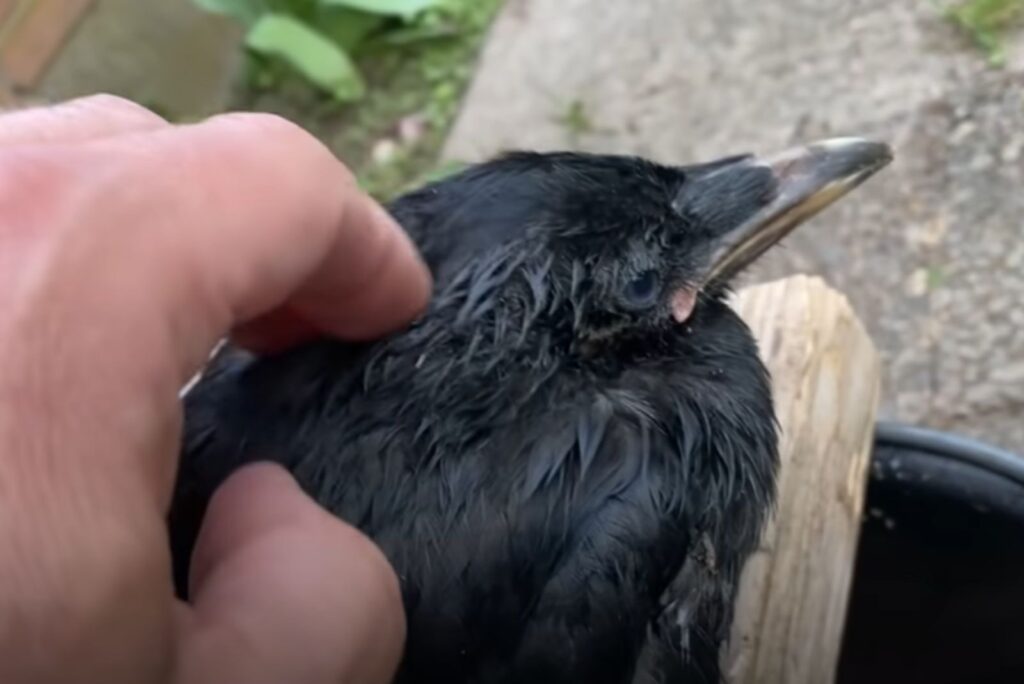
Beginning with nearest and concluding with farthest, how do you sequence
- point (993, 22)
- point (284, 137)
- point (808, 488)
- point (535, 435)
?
1. point (284, 137)
2. point (535, 435)
3. point (808, 488)
4. point (993, 22)

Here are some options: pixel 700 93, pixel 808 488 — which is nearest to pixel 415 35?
pixel 700 93

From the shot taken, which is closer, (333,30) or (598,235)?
(598,235)

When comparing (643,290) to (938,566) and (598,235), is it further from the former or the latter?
(938,566)

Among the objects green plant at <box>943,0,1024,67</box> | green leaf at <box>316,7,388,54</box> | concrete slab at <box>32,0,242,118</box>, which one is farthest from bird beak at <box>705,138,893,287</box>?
concrete slab at <box>32,0,242,118</box>

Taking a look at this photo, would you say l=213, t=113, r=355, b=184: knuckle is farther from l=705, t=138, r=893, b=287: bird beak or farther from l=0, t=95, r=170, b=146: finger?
l=705, t=138, r=893, b=287: bird beak

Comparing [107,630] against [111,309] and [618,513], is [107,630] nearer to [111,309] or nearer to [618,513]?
[111,309]
